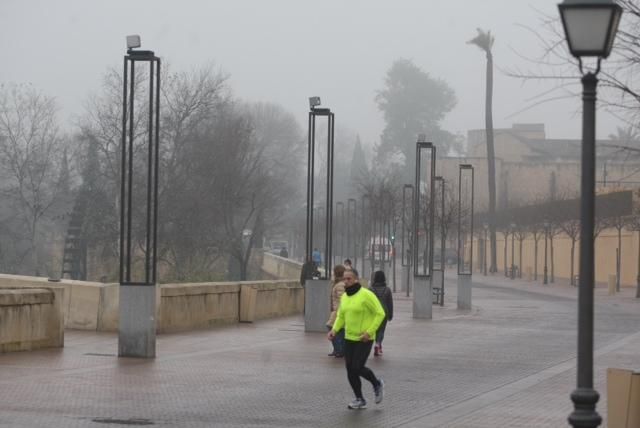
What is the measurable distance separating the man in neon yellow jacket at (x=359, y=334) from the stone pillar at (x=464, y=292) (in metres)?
27.0

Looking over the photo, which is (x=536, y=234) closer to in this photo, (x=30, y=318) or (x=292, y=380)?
(x=30, y=318)

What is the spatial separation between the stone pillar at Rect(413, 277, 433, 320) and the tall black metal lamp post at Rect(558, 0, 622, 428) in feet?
90.0

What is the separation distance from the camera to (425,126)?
126375 mm

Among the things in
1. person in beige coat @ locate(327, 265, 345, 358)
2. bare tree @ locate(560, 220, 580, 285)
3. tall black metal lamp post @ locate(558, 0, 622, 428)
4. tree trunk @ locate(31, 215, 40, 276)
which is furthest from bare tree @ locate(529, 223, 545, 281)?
tall black metal lamp post @ locate(558, 0, 622, 428)

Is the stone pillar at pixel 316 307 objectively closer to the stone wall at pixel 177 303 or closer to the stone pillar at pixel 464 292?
the stone wall at pixel 177 303

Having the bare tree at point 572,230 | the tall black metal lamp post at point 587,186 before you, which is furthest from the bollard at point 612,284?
the tall black metal lamp post at point 587,186

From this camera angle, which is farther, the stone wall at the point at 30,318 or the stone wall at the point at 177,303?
the stone wall at the point at 177,303

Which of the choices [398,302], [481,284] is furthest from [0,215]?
[398,302]

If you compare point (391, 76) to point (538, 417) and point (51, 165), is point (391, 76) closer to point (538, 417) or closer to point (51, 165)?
point (51, 165)

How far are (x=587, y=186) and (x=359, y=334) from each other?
670 centimetres

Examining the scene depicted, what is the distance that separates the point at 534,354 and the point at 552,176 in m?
90.4

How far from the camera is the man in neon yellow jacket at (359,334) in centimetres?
1502

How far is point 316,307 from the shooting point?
29.2 m

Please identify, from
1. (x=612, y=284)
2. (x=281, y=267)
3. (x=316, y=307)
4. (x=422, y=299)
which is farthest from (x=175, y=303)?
(x=281, y=267)
